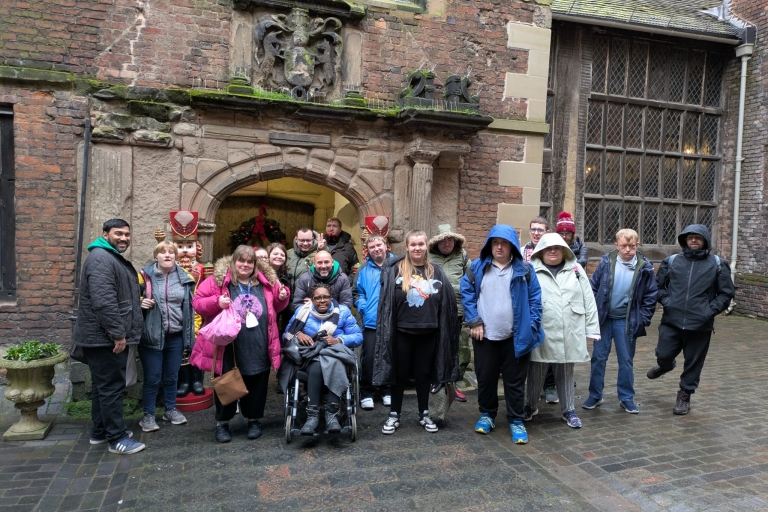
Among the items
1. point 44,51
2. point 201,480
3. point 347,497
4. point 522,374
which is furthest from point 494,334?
point 44,51

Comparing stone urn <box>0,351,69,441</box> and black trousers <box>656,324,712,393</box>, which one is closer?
stone urn <box>0,351,69,441</box>

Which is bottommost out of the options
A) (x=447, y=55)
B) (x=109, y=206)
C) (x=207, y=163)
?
(x=109, y=206)

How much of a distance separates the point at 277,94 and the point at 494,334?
4213 millimetres

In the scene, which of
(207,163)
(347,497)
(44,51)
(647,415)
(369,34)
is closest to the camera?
(347,497)

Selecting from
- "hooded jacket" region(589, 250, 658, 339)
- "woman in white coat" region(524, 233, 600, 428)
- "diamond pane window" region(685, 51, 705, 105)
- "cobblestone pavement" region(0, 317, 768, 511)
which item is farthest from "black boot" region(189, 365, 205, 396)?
"diamond pane window" region(685, 51, 705, 105)

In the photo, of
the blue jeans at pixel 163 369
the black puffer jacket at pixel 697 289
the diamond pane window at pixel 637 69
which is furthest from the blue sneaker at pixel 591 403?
the diamond pane window at pixel 637 69

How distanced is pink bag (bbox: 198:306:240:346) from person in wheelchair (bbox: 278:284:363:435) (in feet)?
1.65

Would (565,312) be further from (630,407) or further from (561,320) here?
(630,407)

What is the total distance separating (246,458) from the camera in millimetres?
4062

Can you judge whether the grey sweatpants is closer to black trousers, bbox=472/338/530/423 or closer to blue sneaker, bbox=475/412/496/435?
black trousers, bbox=472/338/530/423

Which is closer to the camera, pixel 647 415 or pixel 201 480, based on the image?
pixel 201 480

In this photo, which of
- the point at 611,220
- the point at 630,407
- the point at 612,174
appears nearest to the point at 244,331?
the point at 630,407

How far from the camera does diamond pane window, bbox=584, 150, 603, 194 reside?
1115cm

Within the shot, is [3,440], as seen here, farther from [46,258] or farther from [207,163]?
[207,163]
